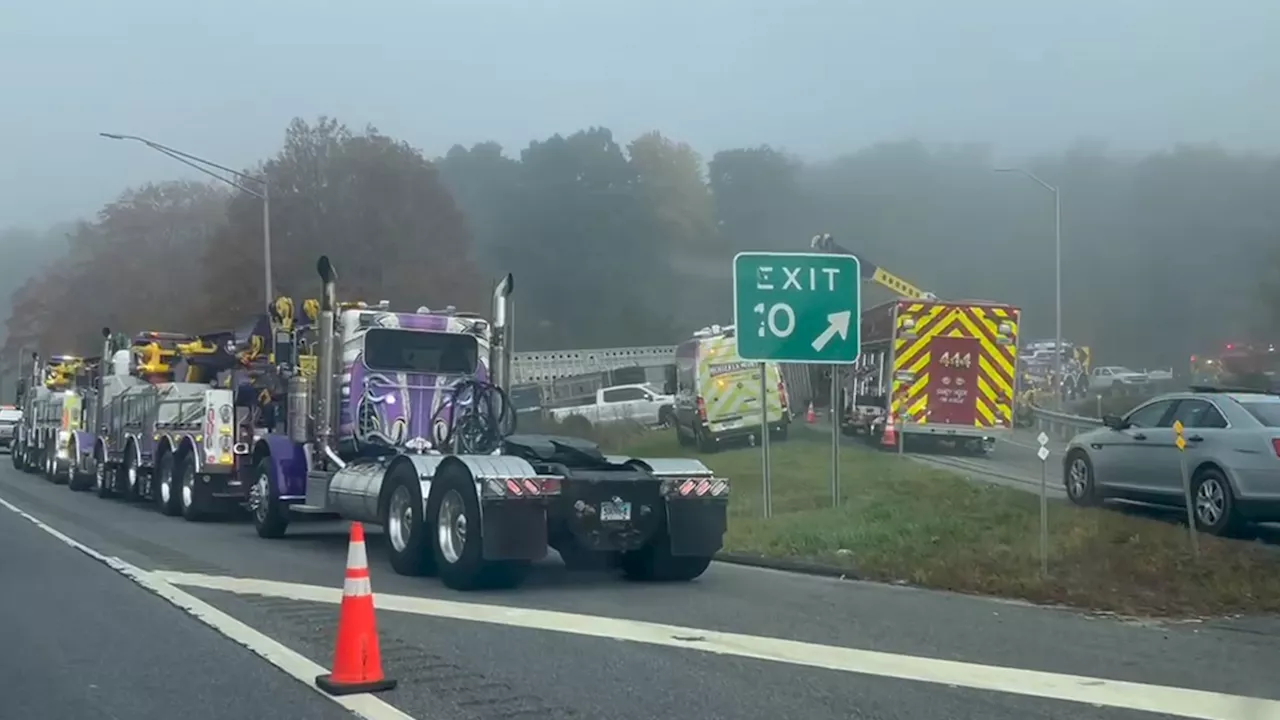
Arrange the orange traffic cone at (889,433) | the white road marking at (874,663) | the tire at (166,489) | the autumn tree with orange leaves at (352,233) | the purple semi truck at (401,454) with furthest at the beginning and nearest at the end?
the autumn tree with orange leaves at (352,233)
the orange traffic cone at (889,433)
the tire at (166,489)
the purple semi truck at (401,454)
the white road marking at (874,663)

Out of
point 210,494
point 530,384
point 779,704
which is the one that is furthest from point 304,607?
point 530,384

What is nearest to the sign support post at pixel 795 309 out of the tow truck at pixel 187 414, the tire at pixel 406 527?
the tire at pixel 406 527

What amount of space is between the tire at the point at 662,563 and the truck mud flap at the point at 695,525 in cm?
15

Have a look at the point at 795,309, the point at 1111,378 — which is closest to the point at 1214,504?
the point at 795,309

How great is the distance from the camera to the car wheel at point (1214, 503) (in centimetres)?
1326

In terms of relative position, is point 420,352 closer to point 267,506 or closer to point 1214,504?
point 267,506

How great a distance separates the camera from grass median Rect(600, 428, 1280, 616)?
36.3ft

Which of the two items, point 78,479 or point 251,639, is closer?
point 251,639

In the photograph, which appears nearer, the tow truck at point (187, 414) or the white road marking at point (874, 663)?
the white road marking at point (874, 663)

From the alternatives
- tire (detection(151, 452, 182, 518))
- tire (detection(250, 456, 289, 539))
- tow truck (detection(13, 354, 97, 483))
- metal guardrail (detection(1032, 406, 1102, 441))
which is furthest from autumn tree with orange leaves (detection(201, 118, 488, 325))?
tire (detection(250, 456, 289, 539))

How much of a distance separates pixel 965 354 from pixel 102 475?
1631cm

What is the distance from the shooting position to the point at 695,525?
12008 mm

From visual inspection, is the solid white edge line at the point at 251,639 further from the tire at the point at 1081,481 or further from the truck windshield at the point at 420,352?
the tire at the point at 1081,481

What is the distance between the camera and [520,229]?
51.9 m
